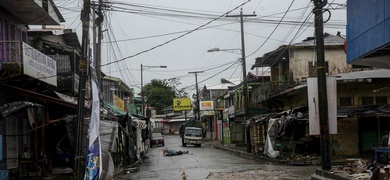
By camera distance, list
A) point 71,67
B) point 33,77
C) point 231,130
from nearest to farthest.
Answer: point 33,77
point 71,67
point 231,130

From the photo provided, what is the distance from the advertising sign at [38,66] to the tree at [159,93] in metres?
82.2

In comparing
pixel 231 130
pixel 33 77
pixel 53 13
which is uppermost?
pixel 53 13

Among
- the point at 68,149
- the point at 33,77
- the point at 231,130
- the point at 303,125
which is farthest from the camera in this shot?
the point at 231,130

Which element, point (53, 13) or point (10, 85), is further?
point (53, 13)

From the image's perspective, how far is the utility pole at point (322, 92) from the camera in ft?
56.7

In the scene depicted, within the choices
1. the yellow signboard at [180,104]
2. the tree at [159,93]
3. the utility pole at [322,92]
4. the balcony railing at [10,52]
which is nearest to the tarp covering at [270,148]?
the utility pole at [322,92]

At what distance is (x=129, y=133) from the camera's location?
25172 mm

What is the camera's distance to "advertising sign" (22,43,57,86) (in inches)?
665

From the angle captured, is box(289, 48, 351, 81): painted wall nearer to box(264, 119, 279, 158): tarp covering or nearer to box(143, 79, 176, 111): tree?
box(264, 119, 279, 158): tarp covering

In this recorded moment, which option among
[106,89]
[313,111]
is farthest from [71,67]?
[106,89]

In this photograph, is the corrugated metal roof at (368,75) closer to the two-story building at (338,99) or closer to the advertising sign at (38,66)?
the two-story building at (338,99)

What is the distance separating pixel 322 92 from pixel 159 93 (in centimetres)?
9016

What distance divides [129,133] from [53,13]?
24.9 feet

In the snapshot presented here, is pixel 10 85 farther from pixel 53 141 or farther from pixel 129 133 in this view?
pixel 129 133
